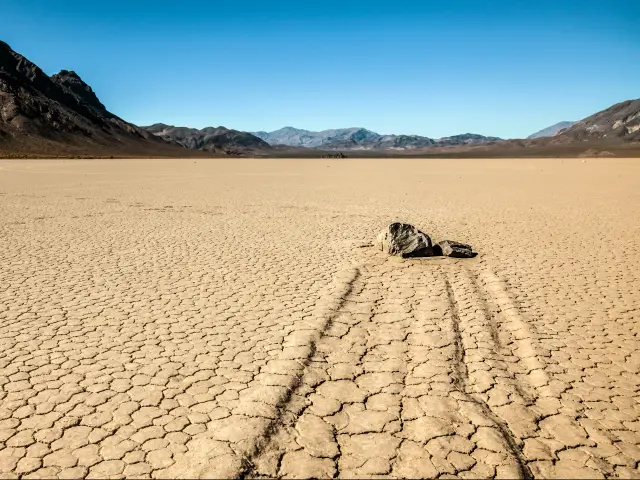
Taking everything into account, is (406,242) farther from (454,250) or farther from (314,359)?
(314,359)

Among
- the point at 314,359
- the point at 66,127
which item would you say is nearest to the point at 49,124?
the point at 66,127

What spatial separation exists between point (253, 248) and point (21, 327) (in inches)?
180

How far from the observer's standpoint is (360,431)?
3324mm

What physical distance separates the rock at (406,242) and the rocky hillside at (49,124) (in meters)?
83.1

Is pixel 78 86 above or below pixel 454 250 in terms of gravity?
above

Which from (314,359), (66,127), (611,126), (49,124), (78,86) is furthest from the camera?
(611,126)

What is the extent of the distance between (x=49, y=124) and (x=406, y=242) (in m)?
101

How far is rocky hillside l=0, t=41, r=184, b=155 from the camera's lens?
83250 millimetres

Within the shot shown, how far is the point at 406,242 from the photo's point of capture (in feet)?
27.8

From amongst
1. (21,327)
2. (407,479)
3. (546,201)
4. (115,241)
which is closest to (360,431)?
(407,479)

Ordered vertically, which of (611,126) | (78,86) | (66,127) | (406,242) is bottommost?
(406,242)

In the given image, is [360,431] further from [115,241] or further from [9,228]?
[9,228]

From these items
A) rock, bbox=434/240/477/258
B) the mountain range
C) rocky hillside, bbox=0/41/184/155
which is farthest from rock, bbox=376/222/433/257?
rocky hillside, bbox=0/41/184/155

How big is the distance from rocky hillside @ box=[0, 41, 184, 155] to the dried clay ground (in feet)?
272
